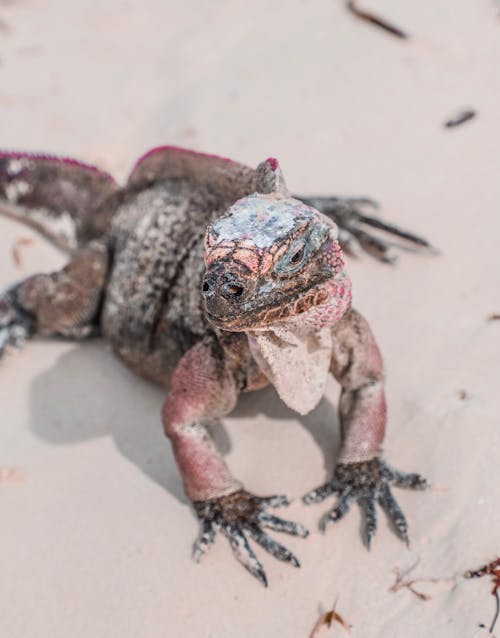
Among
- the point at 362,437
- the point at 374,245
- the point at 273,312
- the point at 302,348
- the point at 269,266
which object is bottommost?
the point at 362,437

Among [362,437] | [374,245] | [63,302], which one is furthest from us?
[374,245]

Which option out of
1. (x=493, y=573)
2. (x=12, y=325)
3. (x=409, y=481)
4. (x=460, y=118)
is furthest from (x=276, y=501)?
(x=460, y=118)

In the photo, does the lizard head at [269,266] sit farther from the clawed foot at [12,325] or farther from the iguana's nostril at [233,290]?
the clawed foot at [12,325]

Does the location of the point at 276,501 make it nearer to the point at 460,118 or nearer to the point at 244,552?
the point at 244,552

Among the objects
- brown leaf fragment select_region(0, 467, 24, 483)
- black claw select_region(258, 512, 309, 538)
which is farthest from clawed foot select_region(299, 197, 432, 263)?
brown leaf fragment select_region(0, 467, 24, 483)

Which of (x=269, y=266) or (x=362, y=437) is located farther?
(x=362, y=437)

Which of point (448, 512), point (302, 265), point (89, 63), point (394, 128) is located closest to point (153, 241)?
point (302, 265)
